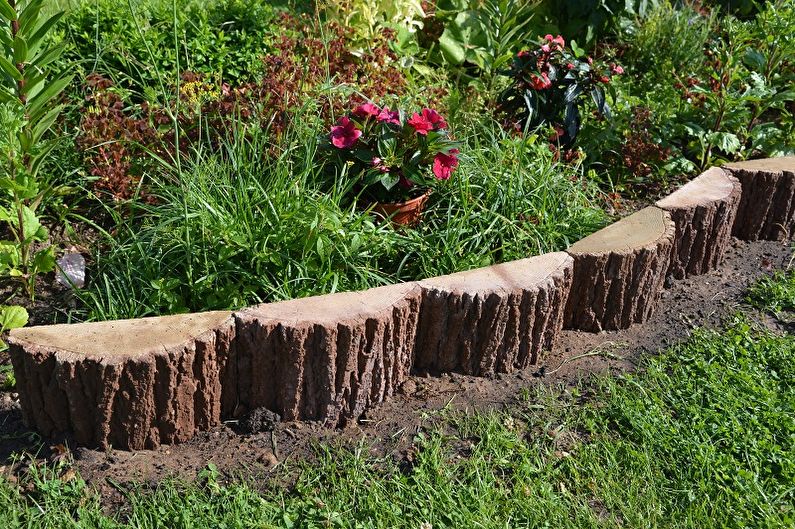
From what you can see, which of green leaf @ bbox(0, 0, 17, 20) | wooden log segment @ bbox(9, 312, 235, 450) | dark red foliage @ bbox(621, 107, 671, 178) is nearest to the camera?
wooden log segment @ bbox(9, 312, 235, 450)

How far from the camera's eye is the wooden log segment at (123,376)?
2.89m

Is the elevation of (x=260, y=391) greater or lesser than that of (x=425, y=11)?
lesser

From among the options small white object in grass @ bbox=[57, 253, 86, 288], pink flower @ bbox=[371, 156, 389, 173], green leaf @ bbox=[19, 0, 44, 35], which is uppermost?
Answer: green leaf @ bbox=[19, 0, 44, 35]

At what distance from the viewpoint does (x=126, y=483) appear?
9.75ft

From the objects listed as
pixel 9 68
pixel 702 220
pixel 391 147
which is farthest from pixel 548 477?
pixel 9 68

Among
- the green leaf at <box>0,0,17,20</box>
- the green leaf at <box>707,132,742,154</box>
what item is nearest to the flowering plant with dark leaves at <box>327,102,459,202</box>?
the green leaf at <box>0,0,17,20</box>

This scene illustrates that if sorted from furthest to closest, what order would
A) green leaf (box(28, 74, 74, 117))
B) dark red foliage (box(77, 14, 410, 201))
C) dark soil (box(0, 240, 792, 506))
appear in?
1. dark red foliage (box(77, 14, 410, 201))
2. green leaf (box(28, 74, 74, 117))
3. dark soil (box(0, 240, 792, 506))

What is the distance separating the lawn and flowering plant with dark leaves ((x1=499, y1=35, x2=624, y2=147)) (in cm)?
194

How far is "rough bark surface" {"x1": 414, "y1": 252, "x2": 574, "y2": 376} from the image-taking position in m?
3.44

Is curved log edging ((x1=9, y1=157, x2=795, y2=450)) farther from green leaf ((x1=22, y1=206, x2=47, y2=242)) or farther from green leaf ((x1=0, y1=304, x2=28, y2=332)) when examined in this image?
green leaf ((x1=22, y1=206, x2=47, y2=242))

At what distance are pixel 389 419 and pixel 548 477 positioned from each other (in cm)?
65

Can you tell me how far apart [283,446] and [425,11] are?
437cm

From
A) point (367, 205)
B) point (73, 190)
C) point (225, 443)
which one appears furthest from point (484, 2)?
point (225, 443)

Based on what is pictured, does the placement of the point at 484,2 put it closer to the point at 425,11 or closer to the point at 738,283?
the point at 425,11
